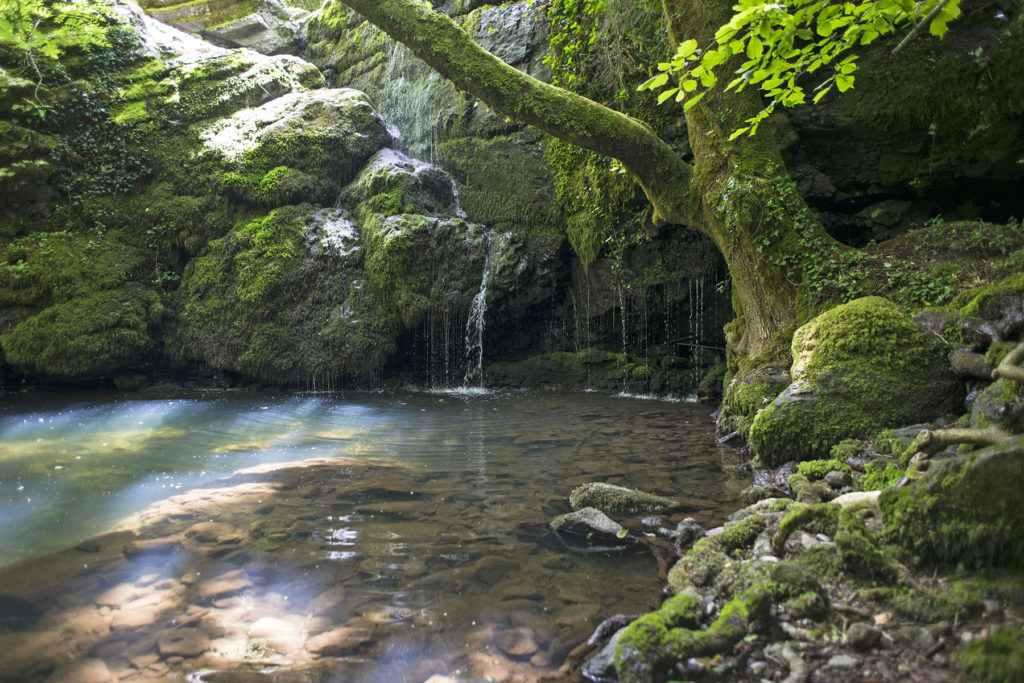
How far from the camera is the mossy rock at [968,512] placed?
2078mm

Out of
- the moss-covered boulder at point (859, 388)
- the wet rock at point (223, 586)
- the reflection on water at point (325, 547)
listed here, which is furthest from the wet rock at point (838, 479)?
the wet rock at point (223, 586)

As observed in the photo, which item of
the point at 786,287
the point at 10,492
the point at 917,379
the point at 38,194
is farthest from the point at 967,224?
the point at 38,194

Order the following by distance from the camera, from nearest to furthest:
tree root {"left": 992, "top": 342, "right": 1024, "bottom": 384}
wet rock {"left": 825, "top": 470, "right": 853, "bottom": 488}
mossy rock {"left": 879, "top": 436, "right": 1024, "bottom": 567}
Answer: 1. mossy rock {"left": 879, "top": 436, "right": 1024, "bottom": 567}
2. tree root {"left": 992, "top": 342, "right": 1024, "bottom": 384}
3. wet rock {"left": 825, "top": 470, "right": 853, "bottom": 488}

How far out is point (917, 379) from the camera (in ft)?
13.4

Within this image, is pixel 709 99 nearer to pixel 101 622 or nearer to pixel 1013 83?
pixel 1013 83

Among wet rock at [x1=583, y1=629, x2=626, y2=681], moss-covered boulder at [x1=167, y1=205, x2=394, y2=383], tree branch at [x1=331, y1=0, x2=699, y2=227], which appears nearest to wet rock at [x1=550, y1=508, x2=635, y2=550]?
wet rock at [x1=583, y1=629, x2=626, y2=681]

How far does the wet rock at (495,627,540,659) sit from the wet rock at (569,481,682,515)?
1.34 metres

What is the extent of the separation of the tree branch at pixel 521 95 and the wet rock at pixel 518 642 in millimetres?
5560

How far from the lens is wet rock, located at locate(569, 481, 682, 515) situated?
3631mm

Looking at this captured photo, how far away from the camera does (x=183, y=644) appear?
2322 millimetres

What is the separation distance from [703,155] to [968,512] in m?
5.19

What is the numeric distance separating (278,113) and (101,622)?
1136 cm

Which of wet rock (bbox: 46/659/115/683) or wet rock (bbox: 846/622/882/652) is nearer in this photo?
wet rock (bbox: 846/622/882/652)

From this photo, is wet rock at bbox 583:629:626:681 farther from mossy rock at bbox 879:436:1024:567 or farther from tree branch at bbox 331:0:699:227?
tree branch at bbox 331:0:699:227
